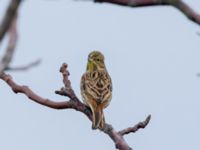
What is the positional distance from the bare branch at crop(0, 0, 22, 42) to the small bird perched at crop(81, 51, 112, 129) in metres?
4.16

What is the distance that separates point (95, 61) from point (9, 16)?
262 inches

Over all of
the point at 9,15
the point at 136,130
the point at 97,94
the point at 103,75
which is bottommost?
the point at 9,15

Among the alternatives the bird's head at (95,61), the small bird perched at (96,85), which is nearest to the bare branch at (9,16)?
the small bird perched at (96,85)

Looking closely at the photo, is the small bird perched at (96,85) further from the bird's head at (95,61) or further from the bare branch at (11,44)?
the bare branch at (11,44)

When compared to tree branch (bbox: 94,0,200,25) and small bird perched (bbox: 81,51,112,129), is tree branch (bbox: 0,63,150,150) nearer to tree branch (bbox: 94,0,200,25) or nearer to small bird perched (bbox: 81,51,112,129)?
small bird perched (bbox: 81,51,112,129)

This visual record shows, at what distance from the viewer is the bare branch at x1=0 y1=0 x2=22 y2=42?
212 centimetres

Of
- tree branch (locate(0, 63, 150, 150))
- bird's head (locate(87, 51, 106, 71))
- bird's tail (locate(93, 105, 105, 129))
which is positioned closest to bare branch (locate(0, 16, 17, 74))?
tree branch (locate(0, 63, 150, 150))

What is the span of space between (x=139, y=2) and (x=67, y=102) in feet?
7.19

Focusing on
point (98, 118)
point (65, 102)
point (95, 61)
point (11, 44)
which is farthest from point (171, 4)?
point (95, 61)

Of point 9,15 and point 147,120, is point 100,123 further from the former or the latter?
point 9,15

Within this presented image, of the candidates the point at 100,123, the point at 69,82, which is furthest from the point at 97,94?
the point at 69,82

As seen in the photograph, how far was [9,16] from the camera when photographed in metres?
2.16

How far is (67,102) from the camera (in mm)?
4801

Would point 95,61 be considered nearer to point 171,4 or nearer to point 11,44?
point 171,4
